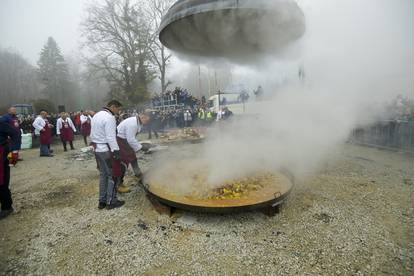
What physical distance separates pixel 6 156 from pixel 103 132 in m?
1.73

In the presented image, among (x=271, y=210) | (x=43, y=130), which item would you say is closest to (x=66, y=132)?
(x=43, y=130)

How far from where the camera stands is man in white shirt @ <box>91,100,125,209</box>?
393 cm

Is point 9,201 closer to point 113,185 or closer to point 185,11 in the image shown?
point 113,185

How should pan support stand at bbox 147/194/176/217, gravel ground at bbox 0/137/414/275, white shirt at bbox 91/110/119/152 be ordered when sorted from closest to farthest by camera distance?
gravel ground at bbox 0/137/414/275 < pan support stand at bbox 147/194/176/217 < white shirt at bbox 91/110/119/152

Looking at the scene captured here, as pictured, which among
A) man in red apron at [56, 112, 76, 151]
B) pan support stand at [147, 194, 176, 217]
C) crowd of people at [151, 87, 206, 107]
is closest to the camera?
pan support stand at [147, 194, 176, 217]

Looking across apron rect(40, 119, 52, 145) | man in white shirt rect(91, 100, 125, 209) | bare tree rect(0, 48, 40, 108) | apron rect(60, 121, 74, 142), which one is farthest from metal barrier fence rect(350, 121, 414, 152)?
bare tree rect(0, 48, 40, 108)

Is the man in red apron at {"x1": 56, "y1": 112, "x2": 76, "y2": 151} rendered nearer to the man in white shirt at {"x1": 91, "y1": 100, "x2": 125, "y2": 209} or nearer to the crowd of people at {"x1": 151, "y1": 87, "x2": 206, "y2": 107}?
the man in white shirt at {"x1": 91, "y1": 100, "x2": 125, "y2": 209}

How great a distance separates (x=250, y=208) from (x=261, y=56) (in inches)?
92.8

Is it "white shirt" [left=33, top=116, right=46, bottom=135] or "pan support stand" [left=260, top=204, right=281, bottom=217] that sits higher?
"white shirt" [left=33, top=116, right=46, bottom=135]

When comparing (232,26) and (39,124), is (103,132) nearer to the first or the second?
(232,26)

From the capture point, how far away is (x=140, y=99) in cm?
2473

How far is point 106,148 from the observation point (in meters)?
4.01

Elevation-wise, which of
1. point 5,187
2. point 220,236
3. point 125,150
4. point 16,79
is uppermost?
point 16,79

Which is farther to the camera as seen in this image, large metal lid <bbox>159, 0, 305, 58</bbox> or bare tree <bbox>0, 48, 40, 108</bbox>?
bare tree <bbox>0, 48, 40, 108</bbox>
